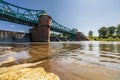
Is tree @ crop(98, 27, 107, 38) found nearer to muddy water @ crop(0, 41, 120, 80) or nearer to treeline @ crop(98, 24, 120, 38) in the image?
treeline @ crop(98, 24, 120, 38)

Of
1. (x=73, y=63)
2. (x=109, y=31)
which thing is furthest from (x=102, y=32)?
(x=73, y=63)

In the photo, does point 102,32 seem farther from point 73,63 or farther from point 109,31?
point 73,63

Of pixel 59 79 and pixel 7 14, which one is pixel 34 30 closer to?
pixel 7 14

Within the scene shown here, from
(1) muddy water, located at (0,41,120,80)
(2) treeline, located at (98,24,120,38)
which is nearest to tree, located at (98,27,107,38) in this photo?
(2) treeline, located at (98,24,120,38)

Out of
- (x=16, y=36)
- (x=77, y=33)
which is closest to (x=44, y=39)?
(x=16, y=36)

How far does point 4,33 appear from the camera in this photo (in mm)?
35094

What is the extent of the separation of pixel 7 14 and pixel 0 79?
3594 cm

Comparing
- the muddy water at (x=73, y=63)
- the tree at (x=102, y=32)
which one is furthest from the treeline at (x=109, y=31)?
the muddy water at (x=73, y=63)

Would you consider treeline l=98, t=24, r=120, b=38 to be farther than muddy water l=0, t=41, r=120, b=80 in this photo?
Yes

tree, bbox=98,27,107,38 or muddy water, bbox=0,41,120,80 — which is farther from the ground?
tree, bbox=98,27,107,38

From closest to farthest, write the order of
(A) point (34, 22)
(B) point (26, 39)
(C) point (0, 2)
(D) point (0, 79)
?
(D) point (0, 79)
(C) point (0, 2)
(B) point (26, 39)
(A) point (34, 22)

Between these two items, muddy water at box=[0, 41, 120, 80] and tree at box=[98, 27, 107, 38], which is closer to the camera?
muddy water at box=[0, 41, 120, 80]

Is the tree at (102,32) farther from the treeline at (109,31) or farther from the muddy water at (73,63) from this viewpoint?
the muddy water at (73,63)

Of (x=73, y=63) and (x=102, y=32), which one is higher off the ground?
(x=102, y=32)
